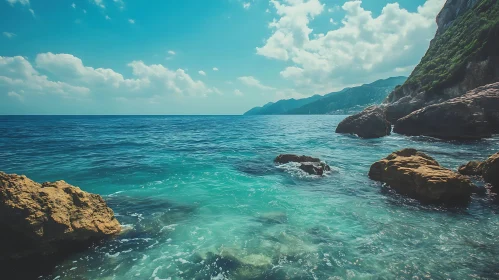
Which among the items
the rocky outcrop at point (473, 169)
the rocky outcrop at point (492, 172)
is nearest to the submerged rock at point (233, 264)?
the rocky outcrop at point (492, 172)

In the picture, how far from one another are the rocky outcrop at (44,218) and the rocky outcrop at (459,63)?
207ft

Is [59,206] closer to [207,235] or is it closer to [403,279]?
[207,235]

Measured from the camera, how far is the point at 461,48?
2322 inches

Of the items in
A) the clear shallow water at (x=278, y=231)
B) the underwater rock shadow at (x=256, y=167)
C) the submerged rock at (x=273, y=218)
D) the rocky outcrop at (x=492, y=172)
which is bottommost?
the submerged rock at (x=273, y=218)

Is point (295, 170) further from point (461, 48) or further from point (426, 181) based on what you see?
point (461, 48)

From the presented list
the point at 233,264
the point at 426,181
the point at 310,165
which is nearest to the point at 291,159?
the point at 310,165

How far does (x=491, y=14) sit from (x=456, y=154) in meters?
55.9

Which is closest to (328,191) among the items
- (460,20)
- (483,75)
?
(483,75)

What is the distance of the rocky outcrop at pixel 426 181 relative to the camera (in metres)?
12.1

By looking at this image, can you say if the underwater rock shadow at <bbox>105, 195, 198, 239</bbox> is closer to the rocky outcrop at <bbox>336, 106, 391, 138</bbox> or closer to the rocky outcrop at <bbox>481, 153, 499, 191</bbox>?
the rocky outcrop at <bbox>481, 153, 499, 191</bbox>

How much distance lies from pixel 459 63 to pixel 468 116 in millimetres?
28807

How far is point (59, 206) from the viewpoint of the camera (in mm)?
8688

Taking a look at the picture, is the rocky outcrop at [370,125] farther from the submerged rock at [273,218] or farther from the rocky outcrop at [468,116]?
the submerged rock at [273,218]

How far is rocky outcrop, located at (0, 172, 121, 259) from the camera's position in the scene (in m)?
7.60
